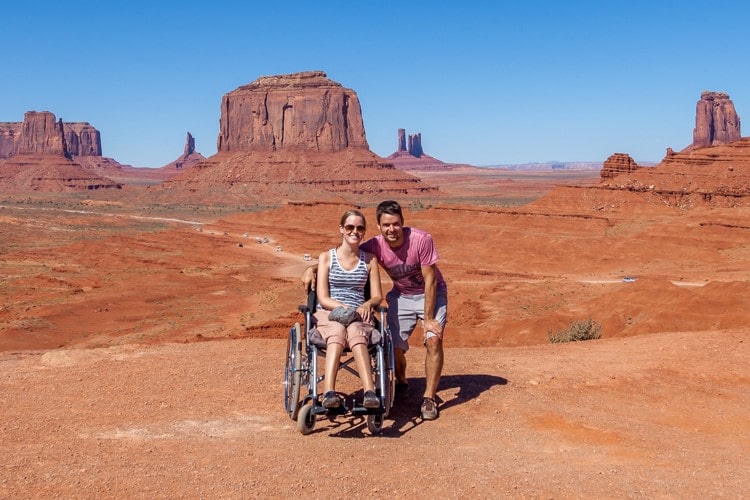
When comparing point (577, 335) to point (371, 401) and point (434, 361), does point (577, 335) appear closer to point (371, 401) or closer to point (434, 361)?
point (434, 361)

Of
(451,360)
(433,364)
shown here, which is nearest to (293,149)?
(451,360)

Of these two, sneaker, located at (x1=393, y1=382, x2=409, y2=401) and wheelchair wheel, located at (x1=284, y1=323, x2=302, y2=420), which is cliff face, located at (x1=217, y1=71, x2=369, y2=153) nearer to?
sneaker, located at (x1=393, y1=382, x2=409, y2=401)

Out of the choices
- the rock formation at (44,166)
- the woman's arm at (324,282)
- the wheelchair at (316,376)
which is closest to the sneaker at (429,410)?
the wheelchair at (316,376)

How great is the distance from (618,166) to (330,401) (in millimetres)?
69384

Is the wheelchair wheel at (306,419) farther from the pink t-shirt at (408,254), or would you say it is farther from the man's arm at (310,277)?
the pink t-shirt at (408,254)

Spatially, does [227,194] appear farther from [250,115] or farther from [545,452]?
[545,452]

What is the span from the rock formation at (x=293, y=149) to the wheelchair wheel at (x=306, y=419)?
11224 centimetres

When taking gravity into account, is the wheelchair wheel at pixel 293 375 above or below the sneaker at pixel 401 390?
above

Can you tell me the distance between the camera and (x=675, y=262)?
141 ft

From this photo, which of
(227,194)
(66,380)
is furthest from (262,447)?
(227,194)

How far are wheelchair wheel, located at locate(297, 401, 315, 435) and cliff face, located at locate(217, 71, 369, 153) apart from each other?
5114 inches

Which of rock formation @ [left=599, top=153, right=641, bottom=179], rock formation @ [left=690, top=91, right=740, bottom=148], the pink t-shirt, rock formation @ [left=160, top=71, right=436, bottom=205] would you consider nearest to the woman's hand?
the pink t-shirt

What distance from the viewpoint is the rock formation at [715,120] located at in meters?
147

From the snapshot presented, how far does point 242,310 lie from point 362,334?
22633 millimetres
